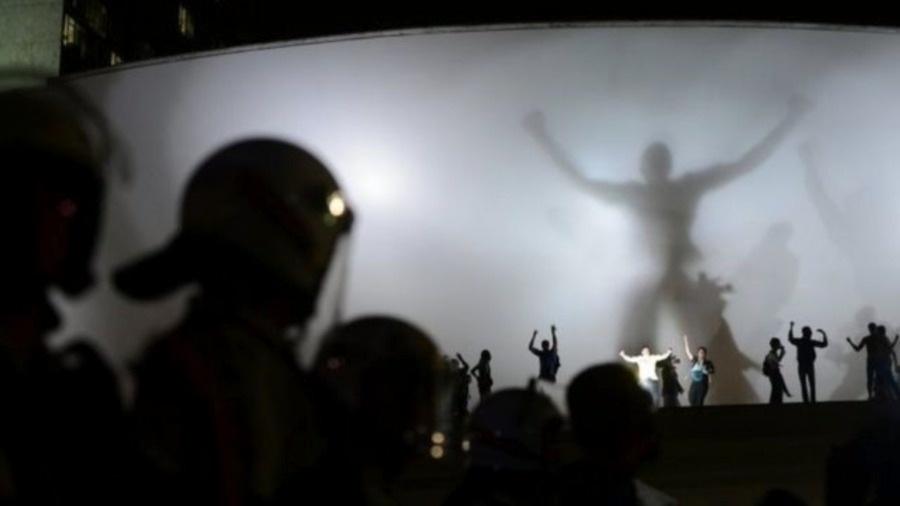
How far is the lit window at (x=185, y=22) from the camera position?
43344mm

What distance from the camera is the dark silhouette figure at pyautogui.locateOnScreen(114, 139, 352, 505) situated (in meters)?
1.35

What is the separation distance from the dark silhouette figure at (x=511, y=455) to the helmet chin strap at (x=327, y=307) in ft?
4.84

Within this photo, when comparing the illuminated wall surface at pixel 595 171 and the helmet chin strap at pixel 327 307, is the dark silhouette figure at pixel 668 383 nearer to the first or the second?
the illuminated wall surface at pixel 595 171

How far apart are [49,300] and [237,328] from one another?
0.86 feet

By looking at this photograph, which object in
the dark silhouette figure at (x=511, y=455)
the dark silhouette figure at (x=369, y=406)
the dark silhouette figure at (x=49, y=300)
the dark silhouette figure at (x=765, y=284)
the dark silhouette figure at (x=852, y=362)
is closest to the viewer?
the dark silhouette figure at (x=49, y=300)

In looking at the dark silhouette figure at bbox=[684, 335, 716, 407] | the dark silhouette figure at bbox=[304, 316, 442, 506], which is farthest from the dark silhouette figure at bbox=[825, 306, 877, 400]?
the dark silhouette figure at bbox=[304, 316, 442, 506]

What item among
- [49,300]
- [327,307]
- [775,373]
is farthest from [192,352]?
[775,373]

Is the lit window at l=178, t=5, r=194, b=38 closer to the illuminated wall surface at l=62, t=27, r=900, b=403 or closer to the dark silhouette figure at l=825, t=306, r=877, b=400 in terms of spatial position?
the illuminated wall surface at l=62, t=27, r=900, b=403

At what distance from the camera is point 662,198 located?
15.0 meters

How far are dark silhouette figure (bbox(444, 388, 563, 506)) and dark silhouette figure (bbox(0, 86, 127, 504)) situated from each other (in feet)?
6.13

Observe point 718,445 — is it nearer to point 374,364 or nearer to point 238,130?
point 374,364

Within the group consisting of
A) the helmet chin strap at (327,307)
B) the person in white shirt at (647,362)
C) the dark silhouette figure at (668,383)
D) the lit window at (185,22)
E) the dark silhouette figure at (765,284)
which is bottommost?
the helmet chin strap at (327,307)

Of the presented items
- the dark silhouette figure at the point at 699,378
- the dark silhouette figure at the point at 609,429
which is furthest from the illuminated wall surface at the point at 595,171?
the dark silhouette figure at the point at 609,429

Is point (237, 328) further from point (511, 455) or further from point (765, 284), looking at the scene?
point (765, 284)
